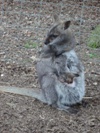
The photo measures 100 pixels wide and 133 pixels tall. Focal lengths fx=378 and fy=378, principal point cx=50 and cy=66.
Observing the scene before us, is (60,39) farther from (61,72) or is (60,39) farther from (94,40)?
(94,40)

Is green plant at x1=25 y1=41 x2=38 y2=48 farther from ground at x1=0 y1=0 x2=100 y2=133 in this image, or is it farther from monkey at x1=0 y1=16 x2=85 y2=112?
monkey at x1=0 y1=16 x2=85 y2=112

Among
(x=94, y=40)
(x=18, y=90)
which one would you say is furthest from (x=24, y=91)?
(x=94, y=40)

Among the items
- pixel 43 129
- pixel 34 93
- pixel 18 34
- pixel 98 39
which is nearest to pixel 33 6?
pixel 18 34

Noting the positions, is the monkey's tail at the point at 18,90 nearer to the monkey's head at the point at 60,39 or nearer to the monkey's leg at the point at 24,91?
the monkey's leg at the point at 24,91

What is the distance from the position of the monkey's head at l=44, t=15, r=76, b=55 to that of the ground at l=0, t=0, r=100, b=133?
78 centimetres

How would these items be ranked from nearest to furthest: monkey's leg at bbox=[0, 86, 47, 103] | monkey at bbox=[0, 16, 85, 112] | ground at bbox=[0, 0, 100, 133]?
ground at bbox=[0, 0, 100, 133] < monkey at bbox=[0, 16, 85, 112] < monkey's leg at bbox=[0, 86, 47, 103]

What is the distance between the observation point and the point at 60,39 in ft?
16.2

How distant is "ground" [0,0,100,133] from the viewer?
454cm

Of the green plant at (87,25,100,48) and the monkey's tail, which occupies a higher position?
the green plant at (87,25,100,48)

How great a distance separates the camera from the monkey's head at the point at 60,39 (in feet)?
16.1

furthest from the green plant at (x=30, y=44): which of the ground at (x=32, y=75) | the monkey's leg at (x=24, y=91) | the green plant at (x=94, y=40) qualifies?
the monkey's leg at (x=24, y=91)

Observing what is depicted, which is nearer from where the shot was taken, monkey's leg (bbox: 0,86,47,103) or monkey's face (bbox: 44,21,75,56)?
monkey's face (bbox: 44,21,75,56)

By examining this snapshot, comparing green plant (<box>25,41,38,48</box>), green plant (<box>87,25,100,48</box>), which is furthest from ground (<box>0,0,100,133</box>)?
green plant (<box>87,25,100,48</box>)

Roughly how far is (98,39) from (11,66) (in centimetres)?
179
